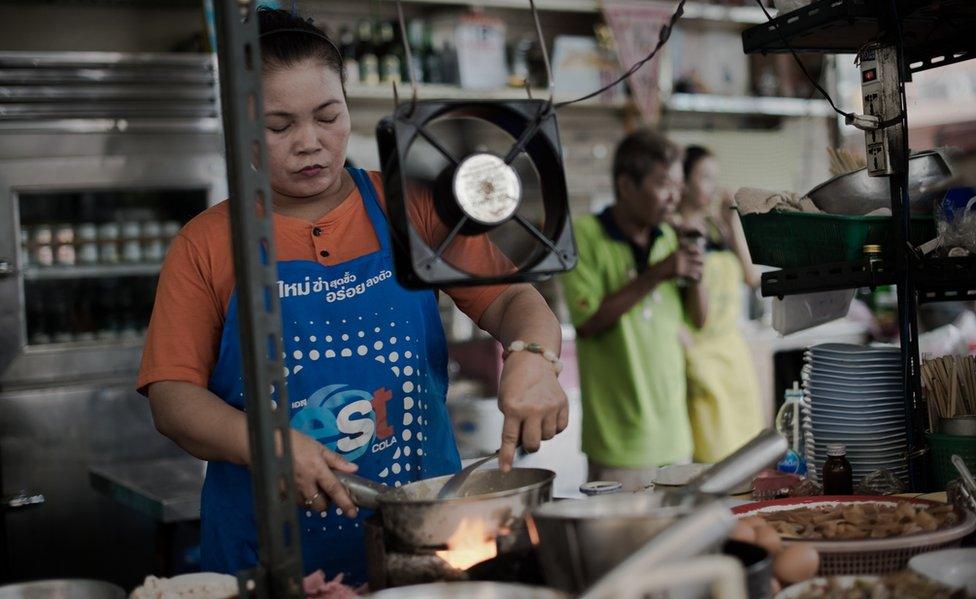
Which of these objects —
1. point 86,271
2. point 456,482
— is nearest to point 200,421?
point 456,482

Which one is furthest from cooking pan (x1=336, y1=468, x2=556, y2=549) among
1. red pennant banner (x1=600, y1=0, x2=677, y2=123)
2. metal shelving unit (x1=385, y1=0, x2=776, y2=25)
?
red pennant banner (x1=600, y1=0, x2=677, y2=123)

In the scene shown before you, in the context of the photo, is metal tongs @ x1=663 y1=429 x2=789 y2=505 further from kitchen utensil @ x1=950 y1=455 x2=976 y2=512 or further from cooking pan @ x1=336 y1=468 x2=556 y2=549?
kitchen utensil @ x1=950 y1=455 x2=976 y2=512

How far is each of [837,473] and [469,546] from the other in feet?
3.14

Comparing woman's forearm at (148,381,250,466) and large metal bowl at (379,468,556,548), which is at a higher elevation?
woman's forearm at (148,381,250,466)

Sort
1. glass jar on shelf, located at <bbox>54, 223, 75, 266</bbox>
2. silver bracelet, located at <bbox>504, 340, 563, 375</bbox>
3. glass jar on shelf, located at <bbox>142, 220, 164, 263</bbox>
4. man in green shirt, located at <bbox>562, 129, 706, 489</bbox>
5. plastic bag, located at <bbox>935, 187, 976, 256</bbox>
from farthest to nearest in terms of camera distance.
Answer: glass jar on shelf, located at <bbox>142, 220, 164, 263</bbox> < glass jar on shelf, located at <bbox>54, 223, 75, 266</bbox> < man in green shirt, located at <bbox>562, 129, 706, 489</bbox> < plastic bag, located at <bbox>935, 187, 976, 256</bbox> < silver bracelet, located at <bbox>504, 340, 563, 375</bbox>

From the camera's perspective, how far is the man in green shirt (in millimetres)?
3918

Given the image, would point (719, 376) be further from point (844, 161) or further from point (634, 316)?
point (844, 161)

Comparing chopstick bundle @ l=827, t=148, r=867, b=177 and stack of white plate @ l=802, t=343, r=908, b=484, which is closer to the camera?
stack of white plate @ l=802, t=343, r=908, b=484

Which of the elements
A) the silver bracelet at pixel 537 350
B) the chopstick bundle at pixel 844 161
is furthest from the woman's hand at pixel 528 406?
the chopstick bundle at pixel 844 161

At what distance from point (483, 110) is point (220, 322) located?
2.44ft

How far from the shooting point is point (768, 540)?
1.27 m

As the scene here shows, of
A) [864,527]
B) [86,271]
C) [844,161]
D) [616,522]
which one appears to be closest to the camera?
[616,522]

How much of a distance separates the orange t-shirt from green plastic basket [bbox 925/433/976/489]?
86 centimetres

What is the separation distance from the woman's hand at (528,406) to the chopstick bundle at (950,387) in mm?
924
